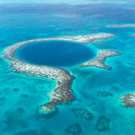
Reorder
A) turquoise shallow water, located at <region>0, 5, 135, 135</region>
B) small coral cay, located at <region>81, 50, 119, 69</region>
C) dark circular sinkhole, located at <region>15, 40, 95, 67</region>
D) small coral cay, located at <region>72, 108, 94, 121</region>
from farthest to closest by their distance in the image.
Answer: dark circular sinkhole, located at <region>15, 40, 95, 67</region> < small coral cay, located at <region>81, 50, 119, 69</region> < small coral cay, located at <region>72, 108, 94, 121</region> < turquoise shallow water, located at <region>0, 5, 135, 135</region>

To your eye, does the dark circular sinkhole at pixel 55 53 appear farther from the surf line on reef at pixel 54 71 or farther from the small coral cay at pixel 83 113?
the small coral cay at pixel 83 113

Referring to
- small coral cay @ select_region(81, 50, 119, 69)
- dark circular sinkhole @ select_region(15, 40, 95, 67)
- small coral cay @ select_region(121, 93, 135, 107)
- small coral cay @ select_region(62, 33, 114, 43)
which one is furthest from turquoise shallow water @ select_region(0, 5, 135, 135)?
dark circular sinkhole @ select_region(15, 40, 95, 67)

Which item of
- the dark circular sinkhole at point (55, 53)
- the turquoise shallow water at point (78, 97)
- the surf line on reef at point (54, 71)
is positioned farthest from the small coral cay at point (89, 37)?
the dark circular sinkhole at point (55, 53)

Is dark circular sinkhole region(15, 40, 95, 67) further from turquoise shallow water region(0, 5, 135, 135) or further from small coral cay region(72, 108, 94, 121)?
small coral cay region(72, 108, 94, 121)

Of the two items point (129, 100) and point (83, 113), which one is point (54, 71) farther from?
point (129, 100)

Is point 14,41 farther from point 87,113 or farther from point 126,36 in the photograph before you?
point 87,113

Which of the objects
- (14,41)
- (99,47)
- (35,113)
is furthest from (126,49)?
(35,113)
